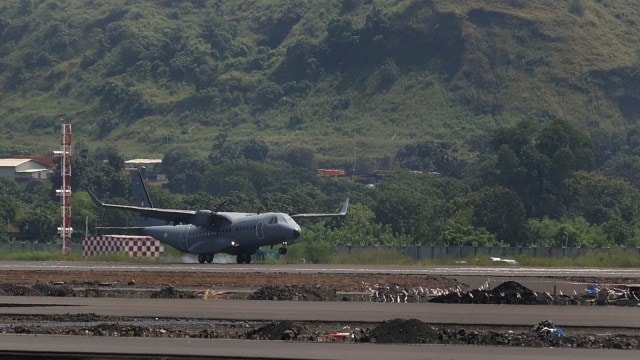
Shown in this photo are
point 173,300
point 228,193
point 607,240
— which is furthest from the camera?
point 228,193

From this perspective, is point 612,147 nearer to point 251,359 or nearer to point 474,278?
point 474,278

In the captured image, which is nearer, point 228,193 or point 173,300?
Answer: point 173,300

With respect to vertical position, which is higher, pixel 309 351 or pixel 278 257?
pixel 309 351

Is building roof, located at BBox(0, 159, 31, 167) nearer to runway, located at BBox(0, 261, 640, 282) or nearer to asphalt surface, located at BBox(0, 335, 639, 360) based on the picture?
runway, located at BBox(0, 261, 640, 282)

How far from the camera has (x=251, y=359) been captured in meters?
25.0

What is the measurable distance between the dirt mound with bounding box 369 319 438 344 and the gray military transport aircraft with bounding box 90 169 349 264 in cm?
3929

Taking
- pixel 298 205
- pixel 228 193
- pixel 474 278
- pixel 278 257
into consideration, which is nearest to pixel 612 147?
pixel 228 193

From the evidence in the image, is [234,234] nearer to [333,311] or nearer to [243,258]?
[243,258]

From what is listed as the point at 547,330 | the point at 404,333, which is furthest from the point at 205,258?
the point at 404,333

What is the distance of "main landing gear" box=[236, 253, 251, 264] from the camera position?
73188 mm

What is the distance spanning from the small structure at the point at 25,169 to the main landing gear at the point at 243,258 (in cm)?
10894

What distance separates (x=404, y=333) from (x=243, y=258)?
45278mm

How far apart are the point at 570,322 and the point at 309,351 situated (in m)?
8.84

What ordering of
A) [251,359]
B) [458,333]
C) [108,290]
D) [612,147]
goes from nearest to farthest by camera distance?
[251,359] → [458,333] → [108,290] → [612,147]
